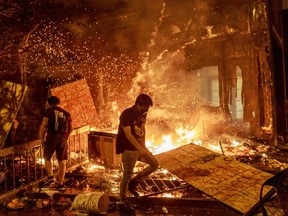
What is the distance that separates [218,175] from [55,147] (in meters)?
4.13

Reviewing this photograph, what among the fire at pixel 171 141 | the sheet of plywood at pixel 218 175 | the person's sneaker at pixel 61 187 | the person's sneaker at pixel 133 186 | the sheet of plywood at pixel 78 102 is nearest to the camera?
the sheet of plywood at pixel 218 175

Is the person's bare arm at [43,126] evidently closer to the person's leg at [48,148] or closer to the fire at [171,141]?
the person's leg at [48,148]

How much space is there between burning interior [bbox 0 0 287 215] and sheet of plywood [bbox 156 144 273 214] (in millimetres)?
4539

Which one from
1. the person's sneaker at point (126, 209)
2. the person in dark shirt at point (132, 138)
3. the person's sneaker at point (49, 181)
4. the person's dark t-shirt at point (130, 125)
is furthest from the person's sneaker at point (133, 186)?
the person's sneaker at point (49, 181)

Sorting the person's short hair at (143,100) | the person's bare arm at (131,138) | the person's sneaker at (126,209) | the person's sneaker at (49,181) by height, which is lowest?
the person's sneaker at (126,209)

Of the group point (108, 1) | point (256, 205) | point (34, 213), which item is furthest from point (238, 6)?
point (34, 213)

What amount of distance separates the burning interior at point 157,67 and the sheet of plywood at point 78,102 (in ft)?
0.14

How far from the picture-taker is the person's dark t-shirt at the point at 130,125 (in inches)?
238

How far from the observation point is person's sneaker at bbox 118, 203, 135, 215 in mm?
5961

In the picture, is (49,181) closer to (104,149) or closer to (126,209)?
(104,149)

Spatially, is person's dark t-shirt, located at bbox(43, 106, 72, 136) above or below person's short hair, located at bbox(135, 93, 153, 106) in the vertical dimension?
below

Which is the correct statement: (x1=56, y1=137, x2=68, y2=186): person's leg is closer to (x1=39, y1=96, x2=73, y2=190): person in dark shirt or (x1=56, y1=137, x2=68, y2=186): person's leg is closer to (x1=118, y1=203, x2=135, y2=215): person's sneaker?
(x1=39, y1=96, x2=73, y2=190): person in dark shirt

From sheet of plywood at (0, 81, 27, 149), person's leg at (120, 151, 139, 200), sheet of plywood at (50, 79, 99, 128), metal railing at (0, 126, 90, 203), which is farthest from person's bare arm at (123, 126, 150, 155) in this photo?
sheet of plywood at (50, 79, 99, 128)

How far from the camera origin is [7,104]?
777cm
